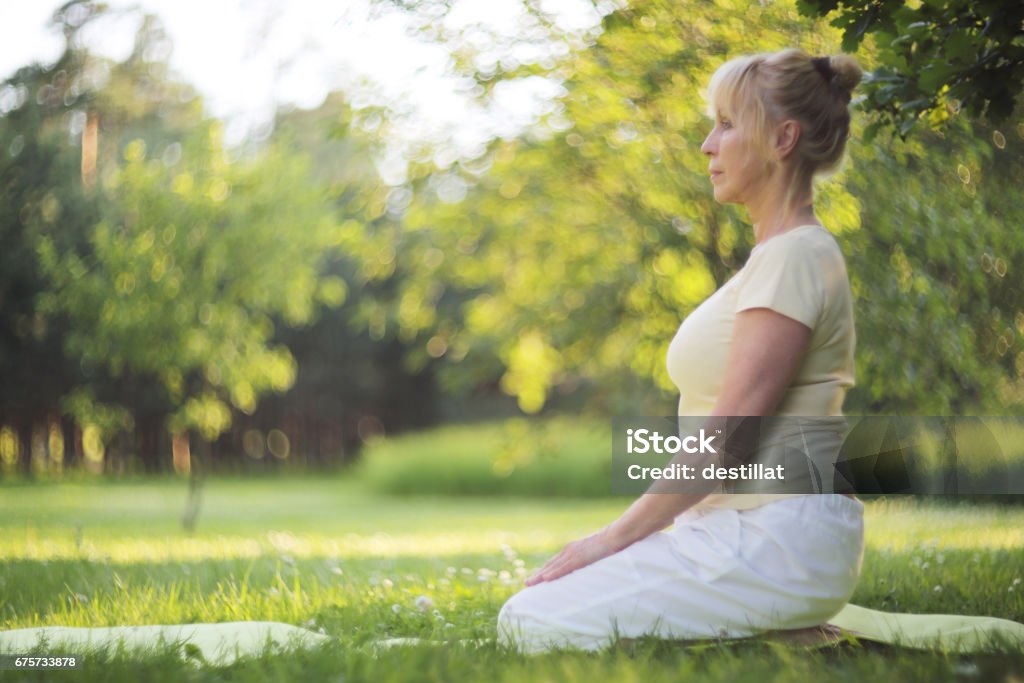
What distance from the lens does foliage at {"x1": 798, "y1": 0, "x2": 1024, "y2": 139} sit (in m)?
2.74

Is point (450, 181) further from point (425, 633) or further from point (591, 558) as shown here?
point (591, 558)

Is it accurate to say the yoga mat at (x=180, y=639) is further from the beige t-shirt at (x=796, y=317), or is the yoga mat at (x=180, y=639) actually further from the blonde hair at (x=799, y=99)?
Answer: the blonde hair at (x=799, y=99)

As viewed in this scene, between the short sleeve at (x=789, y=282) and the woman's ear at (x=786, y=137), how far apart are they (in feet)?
0.80

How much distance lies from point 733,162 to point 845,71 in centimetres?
32

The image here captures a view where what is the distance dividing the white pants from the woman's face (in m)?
0.75

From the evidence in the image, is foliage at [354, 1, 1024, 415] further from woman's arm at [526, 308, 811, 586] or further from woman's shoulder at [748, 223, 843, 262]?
woman's arm at [526, 308, 811, 586]

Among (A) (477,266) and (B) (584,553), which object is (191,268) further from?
(B) (584,553)

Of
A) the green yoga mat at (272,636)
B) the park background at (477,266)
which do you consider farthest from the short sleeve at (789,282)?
the green yoga mat at (272,636)

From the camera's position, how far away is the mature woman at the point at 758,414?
2.16 meters

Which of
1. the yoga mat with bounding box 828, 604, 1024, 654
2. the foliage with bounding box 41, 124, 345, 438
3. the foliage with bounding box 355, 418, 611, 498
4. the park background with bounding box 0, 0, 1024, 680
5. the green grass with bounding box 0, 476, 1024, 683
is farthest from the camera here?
the foliage with bounding box 355, 418, 611, 498

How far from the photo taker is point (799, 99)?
2295 mm

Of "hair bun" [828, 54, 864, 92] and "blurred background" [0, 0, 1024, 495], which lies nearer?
"hair bun" [828, 54, 864, 92]

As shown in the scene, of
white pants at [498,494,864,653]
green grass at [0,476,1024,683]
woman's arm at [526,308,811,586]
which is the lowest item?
green grass at [0,476,1024,683]

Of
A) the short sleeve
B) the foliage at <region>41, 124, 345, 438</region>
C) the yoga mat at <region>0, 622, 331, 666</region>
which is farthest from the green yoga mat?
the foliage at <region>41, 124, 345, 438</region>
